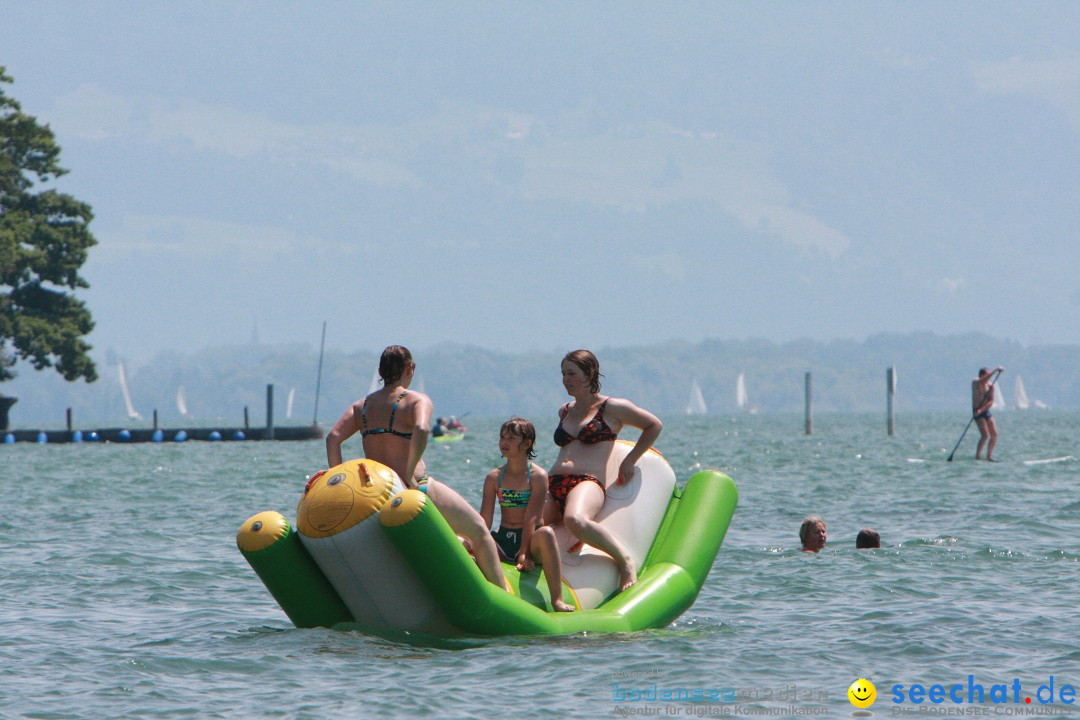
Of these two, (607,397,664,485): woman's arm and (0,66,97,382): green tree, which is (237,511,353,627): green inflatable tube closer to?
(607,397,664,485): woman's arm

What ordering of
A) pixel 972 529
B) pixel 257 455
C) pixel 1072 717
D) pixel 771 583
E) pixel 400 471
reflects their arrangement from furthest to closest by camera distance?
pixel 257 455 → pixel 972 529 → pixel 771 583 → pixel 400 471 → pixel 1072 717

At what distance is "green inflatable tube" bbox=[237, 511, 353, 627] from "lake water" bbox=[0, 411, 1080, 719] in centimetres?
22

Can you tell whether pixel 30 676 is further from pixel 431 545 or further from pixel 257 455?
pixel 257 455

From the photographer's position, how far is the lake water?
789cm

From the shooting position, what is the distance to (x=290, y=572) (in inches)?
352

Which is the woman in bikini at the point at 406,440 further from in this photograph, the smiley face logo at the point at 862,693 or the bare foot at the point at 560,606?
the smiley face logo at the point at 862,693

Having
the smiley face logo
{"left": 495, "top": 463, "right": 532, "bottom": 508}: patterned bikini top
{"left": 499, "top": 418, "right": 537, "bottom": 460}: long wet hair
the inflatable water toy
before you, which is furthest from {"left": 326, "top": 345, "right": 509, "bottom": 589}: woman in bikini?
the smiley face logo

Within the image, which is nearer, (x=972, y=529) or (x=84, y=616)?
(x=84, y=616)

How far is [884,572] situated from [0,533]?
10570 millimetres

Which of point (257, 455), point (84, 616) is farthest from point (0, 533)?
point (257, 455)

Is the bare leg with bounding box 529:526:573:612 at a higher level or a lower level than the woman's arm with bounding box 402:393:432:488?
lower

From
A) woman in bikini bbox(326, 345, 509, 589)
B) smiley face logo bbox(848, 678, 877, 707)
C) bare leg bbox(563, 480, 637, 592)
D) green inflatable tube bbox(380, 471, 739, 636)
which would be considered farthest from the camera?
bare leg bbox(563, 480, 637, 592)

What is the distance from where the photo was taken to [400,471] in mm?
9039

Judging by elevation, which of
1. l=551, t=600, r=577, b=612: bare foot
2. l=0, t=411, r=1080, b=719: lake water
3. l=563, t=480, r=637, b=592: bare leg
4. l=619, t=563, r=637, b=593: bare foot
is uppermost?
l=563, t=480, r=637, b=592: bare leg
